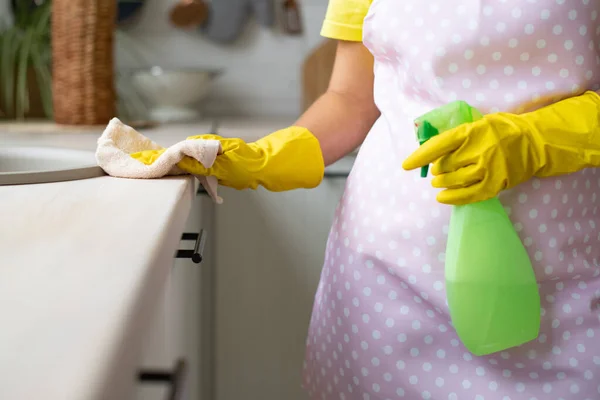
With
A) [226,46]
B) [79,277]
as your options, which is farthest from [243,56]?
[79,277]

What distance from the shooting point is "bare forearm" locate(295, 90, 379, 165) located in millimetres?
936

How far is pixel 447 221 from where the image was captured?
0.77 metres

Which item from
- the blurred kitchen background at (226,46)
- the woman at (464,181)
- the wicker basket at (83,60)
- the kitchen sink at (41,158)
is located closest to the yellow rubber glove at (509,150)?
the woman at (464,181)

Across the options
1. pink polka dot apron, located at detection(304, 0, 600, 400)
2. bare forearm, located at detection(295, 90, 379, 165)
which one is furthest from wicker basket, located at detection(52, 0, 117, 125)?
pink polka dot apron, located at detection(304, 0, 600, 400)

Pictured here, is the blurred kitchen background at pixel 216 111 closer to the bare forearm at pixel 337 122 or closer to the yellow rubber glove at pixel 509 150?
the bare forearm at pixel 337 122

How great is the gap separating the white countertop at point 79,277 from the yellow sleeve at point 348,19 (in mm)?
365

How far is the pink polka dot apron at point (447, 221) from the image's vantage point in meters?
0.75

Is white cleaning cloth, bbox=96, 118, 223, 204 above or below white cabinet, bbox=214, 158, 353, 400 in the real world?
above

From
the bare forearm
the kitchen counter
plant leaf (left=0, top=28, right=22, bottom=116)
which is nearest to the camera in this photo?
the kitchen counter

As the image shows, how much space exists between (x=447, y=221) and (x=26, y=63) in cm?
122

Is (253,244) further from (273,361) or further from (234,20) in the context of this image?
(234,20)

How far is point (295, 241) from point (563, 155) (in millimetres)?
676

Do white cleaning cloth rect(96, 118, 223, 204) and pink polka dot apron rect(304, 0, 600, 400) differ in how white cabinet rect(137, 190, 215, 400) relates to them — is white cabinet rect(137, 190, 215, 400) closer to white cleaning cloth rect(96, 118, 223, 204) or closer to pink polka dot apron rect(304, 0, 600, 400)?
white cleaning cloth rect(96, 118, 223, 204)

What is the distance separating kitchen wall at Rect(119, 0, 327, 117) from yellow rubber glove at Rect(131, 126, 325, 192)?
3.27 feet
